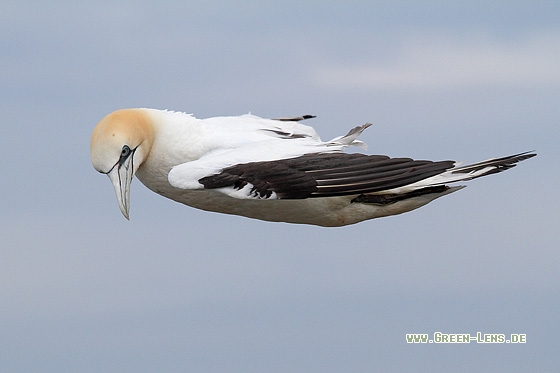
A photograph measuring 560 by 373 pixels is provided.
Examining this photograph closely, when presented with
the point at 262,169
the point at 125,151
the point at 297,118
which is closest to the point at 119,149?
the point at 125,151

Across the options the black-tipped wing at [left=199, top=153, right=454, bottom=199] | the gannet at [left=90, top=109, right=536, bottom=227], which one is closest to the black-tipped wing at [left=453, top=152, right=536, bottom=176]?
the gannet at [left=90, top=109, right=536, bottom=227]

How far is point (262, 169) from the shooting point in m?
11.4

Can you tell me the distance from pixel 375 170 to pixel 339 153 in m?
0.72

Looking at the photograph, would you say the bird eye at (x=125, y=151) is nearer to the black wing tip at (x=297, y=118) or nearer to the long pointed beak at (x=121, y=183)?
the long pointed beak at (x=121, y=183)

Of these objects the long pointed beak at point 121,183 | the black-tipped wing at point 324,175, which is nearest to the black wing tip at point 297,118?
the long pointed beak at point 121,183

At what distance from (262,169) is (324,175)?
0.70 meters

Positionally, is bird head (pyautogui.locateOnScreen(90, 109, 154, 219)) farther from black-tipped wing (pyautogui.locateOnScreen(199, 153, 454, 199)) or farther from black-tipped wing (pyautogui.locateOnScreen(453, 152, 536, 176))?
black-tipped wing (pyautogui.locateOnScreen(453, 152, 536, 176))

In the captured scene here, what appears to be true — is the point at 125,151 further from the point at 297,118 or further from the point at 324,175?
the point at 297,118

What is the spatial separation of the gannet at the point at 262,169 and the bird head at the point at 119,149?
1 cm

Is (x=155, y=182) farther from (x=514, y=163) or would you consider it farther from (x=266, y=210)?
(x=514, y=163)

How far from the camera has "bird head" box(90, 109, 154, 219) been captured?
12.3 metres

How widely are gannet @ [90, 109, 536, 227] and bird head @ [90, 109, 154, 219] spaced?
12 mm

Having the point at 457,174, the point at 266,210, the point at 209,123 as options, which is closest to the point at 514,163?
the point at 457,174

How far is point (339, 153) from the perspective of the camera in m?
11.7
